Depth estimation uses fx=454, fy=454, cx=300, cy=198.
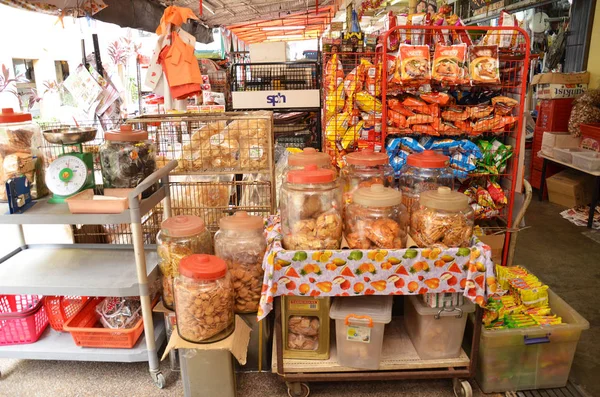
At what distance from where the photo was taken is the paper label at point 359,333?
2.20m

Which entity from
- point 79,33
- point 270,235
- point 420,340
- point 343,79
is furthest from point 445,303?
point 79,33

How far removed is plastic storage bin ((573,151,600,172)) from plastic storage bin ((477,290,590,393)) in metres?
2.80

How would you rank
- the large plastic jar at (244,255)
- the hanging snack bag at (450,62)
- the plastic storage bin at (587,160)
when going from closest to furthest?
the large plastic jar at (244,255) < the hanging snack bag at (450,62) < the plastic storage bin at (587,160)

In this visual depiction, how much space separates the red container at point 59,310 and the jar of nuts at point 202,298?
2.83 feet

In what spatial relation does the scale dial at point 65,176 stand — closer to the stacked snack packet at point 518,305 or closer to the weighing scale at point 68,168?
the weighing scale at point 68,168

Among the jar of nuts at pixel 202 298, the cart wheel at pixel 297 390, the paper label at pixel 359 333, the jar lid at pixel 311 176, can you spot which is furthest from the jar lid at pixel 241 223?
the cart wheel at pixel 297 390

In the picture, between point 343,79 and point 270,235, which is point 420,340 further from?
point 343,79

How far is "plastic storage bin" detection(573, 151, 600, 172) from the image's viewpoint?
15.0 ft

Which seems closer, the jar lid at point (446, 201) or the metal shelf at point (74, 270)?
the jar lid at point (446, 201)

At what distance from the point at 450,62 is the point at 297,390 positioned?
89.7 inches

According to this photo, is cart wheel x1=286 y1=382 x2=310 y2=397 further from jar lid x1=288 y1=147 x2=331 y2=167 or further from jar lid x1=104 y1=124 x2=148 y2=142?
jar lid x1=104 y1=124 x2=148 y2=142

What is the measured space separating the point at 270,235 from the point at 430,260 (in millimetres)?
804

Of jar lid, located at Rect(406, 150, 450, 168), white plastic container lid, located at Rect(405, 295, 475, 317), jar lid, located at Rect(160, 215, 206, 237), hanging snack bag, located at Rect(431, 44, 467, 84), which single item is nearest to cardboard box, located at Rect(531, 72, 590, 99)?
hanging snack bag, located at Rect(431, 44, 467, 84)

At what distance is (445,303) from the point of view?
7.26 ft
